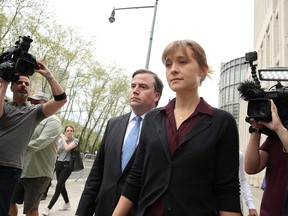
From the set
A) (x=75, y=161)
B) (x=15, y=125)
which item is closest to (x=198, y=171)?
(x=15, y=125)

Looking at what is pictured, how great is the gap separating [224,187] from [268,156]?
116 cm

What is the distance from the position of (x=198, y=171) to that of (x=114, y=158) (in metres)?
1.14

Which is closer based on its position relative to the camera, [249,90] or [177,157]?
[177,157]

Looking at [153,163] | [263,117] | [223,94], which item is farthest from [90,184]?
[223,94]

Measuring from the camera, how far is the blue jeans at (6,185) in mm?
3225

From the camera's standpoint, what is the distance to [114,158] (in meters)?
2.76

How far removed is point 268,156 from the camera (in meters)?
2.75

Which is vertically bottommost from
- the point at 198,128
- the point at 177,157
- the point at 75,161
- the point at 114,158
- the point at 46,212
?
the point at 46,212

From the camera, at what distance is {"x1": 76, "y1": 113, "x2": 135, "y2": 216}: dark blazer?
2.63 metres

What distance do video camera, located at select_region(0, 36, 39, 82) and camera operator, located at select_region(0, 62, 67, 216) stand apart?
0.39 feet

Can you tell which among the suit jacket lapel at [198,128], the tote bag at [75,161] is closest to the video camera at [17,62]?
the suit jacket lapel at [198,128]

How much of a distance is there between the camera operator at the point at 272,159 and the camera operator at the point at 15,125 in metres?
2.16

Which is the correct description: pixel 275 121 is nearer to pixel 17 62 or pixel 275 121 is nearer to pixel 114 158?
pixel 114 158

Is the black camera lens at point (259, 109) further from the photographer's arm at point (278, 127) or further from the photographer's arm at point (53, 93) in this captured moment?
the photographer's arm at point (53, 93)
